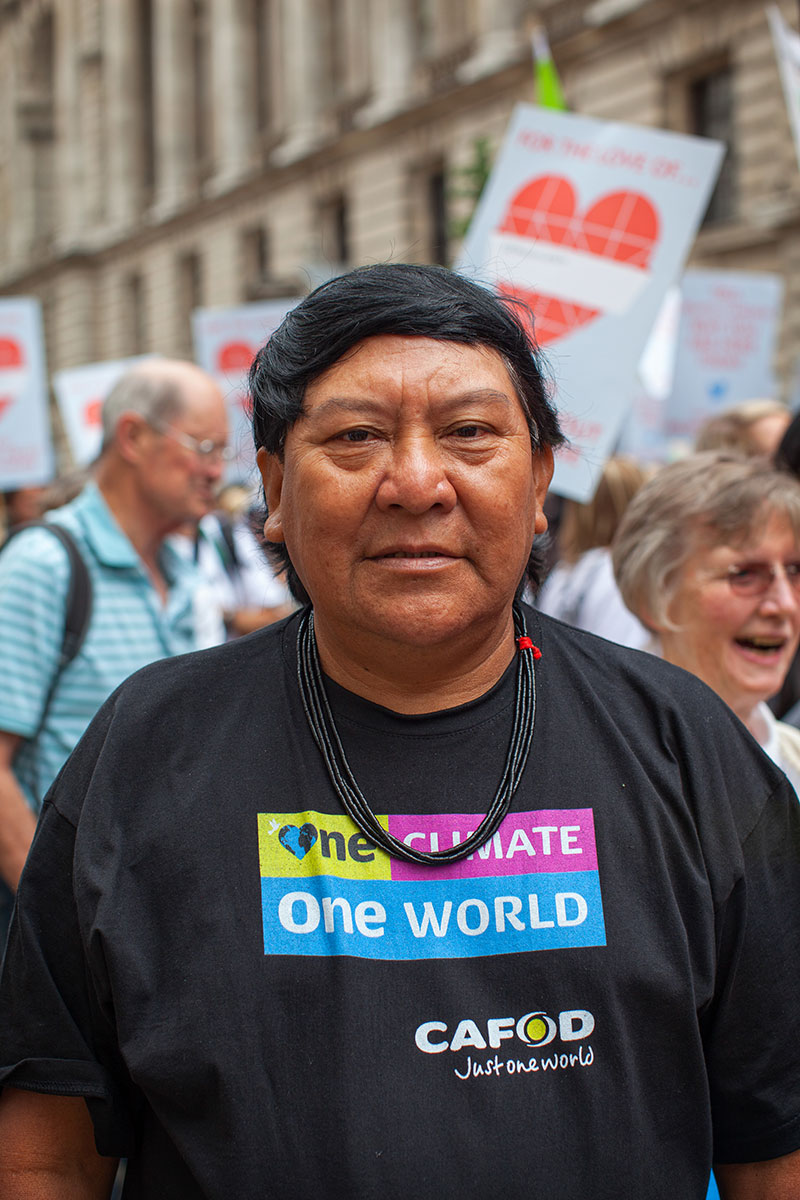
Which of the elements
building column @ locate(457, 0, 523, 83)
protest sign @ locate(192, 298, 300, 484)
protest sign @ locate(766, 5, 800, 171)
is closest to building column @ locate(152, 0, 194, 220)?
building column @ locate(457, 0, 523, 83)

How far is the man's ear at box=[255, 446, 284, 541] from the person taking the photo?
172cm

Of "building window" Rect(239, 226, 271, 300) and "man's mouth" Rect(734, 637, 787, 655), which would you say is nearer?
"man's mouth" Rect(734, 637, 787, 655)

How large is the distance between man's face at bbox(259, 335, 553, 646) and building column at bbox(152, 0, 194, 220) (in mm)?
32118

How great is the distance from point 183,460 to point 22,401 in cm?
484

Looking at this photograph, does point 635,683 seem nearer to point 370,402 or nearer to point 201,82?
point 370,402

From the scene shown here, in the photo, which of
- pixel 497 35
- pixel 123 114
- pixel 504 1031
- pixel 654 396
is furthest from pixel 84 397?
pixel 123 114

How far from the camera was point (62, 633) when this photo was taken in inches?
119

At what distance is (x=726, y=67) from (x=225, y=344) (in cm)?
1154

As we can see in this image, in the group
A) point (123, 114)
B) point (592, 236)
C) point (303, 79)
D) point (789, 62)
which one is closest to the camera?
point (592, 236)

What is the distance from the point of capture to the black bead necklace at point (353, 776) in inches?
59.8

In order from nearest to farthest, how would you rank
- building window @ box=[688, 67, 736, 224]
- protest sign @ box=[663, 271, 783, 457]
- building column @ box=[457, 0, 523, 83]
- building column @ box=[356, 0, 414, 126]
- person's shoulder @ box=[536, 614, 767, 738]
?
person's shoulder @ box=[536, 614, 767, 738], protest sign @ box=[663, 271, 783, 457], building window @ box=[688, 67, 736, 224], building column @ box=[457, 0, 523, 83], building column @ box=[356, 0, 414, 126]

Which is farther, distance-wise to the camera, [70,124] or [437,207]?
[70,124]

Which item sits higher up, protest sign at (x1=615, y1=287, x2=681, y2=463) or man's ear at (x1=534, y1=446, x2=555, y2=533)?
man's ear at (x1=534, y1=446, x2=555, y2=533)

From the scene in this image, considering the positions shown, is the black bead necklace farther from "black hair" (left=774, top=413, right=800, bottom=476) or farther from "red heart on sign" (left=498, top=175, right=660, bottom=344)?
"red heart on sign" (left=498, top=175, right=660, bottom=344)
